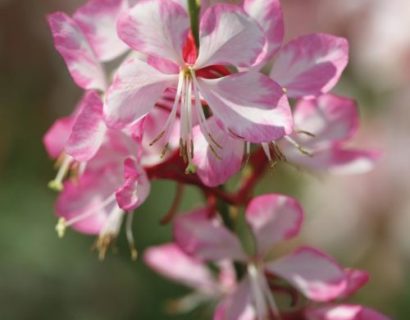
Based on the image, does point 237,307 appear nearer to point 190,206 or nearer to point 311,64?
point 311,64

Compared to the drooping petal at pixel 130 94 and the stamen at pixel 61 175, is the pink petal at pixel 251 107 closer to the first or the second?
the drooping petal at pixel 130 94

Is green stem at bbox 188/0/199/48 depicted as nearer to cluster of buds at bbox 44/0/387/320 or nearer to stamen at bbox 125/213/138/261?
cluster of buds at bbox 44/0/387/320

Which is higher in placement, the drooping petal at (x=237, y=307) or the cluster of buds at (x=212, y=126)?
the cluster of buds at (x=212, y=126)

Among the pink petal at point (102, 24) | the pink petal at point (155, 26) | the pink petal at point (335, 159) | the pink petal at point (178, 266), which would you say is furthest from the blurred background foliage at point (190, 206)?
the pink petal at point (155, 26)

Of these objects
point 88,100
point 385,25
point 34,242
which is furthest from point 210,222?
point 385,25

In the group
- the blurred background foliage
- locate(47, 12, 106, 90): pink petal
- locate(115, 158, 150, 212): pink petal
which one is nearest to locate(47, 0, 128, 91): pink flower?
locate(47, 12, 106, 90): pink petal

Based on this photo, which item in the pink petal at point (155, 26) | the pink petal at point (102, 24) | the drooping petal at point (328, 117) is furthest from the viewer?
the drooping petal at point (328, 117)
